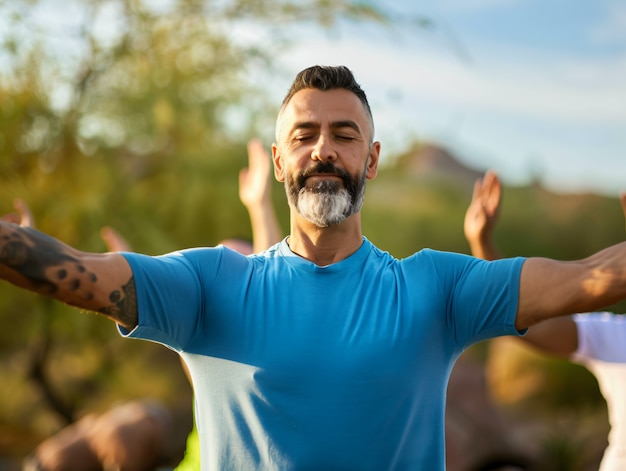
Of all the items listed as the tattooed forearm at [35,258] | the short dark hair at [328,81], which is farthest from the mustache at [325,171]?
the tattooed forearm at [35,258]

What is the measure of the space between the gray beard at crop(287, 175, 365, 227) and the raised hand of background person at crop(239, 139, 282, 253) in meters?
1.18

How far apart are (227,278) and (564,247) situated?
34.9ft

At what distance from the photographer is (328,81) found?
2.21 metres

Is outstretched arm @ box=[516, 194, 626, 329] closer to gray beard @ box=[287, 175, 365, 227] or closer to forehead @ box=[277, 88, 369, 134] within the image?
gray beard @ box=[287, 175, 365, 227]

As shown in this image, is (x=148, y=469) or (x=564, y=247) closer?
(x=148, y=469)

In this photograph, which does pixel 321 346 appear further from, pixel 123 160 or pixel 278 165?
pixel 123 160

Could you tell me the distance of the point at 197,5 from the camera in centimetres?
942

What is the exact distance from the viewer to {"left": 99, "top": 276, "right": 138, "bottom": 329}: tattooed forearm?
1.81m

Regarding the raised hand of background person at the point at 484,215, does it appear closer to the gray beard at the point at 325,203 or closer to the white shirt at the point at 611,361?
the white shirt at the point at 611,361

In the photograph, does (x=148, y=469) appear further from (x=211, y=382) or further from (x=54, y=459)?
(x=211, y=382)

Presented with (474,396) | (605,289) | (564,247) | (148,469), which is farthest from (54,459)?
(564,247)

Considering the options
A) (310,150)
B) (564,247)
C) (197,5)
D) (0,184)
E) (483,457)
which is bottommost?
(483,457)

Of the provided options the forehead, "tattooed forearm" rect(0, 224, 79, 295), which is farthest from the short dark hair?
"tattooed forearm" rect(0, 224, 79, 295)

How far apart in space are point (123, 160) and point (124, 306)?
7714mm
